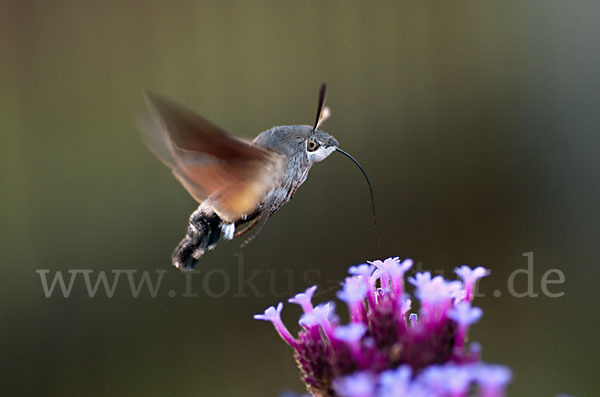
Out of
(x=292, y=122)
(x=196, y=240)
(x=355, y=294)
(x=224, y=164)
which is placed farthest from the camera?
(x=292, y=122)

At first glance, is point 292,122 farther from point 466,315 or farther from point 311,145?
point 466,315

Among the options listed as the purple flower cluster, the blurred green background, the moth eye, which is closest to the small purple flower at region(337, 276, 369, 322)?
the purple flower cluster

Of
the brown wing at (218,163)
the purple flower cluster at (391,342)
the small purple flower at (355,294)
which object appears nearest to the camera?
the purple flower cluster at (391,342)

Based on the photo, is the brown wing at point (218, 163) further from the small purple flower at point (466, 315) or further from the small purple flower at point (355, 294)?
the small purple flower at point (466, 315)

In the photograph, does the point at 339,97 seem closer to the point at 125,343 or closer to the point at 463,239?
the point at 463,239

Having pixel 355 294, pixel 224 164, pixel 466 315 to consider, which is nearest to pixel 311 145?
pixel 224 164

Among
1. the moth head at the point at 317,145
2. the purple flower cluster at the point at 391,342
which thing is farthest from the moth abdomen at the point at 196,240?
the purple flower cluster at the point at 391,342

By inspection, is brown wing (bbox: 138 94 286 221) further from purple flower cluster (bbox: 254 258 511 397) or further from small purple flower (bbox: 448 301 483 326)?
small purple flower (bbox: 448 301 483 326)
